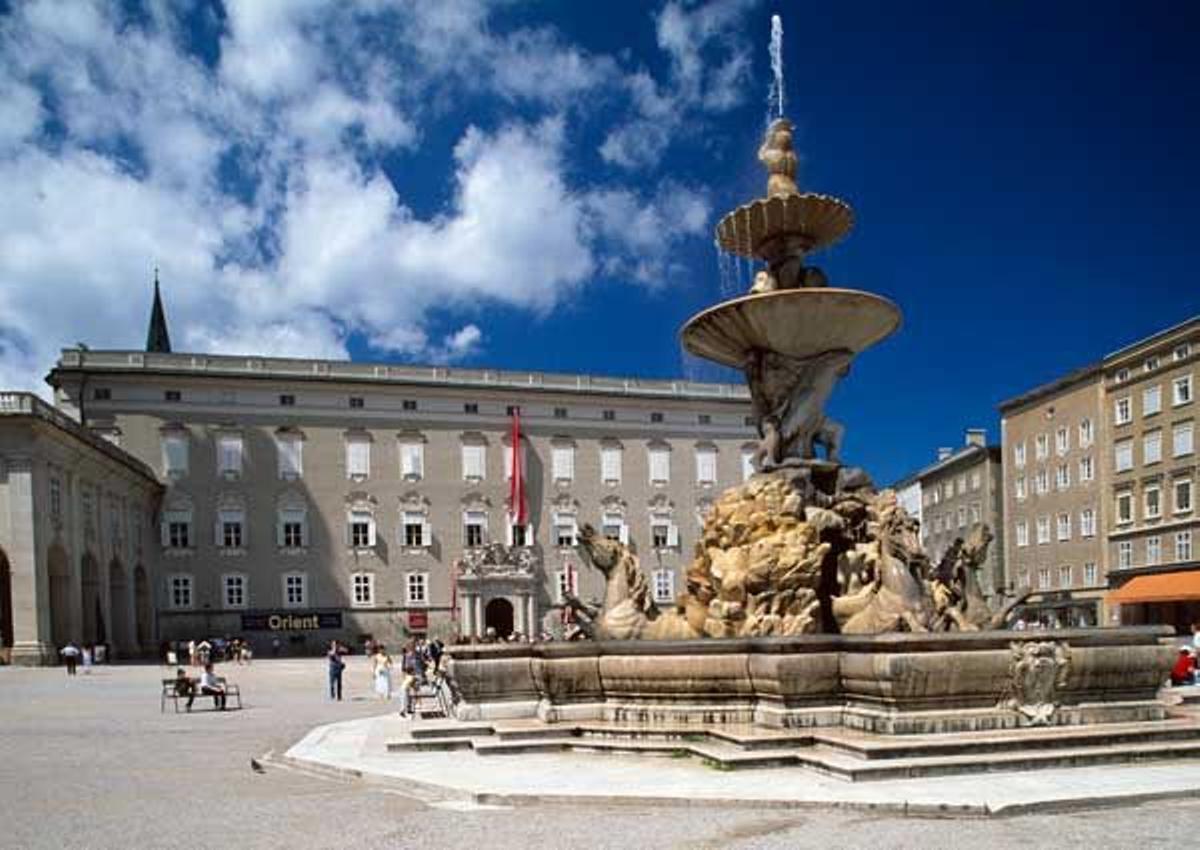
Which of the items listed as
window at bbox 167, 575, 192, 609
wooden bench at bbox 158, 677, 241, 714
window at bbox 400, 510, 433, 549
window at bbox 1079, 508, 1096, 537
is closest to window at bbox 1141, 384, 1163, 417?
window at bbox 1079, 508, 1096, 537

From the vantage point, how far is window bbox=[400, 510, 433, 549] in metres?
60.1

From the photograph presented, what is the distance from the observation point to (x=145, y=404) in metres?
56.2

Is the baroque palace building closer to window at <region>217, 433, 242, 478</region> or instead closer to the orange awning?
window at <region>217, 433, 242, 478</region>

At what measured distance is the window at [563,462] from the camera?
207 ft

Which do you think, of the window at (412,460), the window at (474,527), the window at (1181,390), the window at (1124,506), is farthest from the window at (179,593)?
the window at (1181,390)

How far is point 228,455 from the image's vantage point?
57406 millimetres

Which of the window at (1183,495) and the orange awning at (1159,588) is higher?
the window at (1183,495)

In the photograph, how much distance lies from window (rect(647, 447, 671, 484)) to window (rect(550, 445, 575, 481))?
475cm

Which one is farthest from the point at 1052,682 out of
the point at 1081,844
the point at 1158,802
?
the point at 1081,844

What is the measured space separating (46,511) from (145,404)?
1624 centimetres

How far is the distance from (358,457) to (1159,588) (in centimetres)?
3926

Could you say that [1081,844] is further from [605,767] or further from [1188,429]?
[1188,429]

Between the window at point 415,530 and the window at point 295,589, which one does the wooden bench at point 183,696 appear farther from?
the window at point 415,530

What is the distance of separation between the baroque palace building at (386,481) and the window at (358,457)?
12 centimetres
